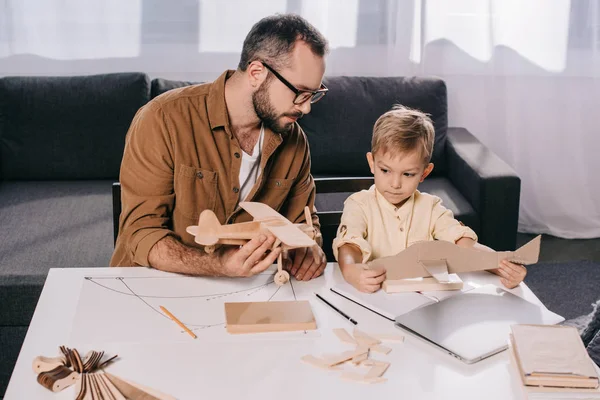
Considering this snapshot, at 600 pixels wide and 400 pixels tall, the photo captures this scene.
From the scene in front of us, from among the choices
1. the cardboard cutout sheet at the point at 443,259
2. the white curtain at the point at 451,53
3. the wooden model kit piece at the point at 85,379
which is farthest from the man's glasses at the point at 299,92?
the white curtain at the point at 451,53

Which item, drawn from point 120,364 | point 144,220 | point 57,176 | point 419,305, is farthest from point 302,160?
point 57,176

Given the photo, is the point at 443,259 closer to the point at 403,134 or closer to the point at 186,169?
the point at 403,134

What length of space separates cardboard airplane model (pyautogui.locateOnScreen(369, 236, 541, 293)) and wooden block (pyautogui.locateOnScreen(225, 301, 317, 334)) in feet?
0.71

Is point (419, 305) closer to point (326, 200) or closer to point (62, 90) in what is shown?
point (326, 200)

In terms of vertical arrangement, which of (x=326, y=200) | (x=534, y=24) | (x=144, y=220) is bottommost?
(x=326, y=200)

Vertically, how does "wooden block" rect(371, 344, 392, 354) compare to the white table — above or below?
above

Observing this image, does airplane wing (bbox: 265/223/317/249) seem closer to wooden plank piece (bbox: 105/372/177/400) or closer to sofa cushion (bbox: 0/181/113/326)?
wooden plank piece (bbox: 105/372/177/400)

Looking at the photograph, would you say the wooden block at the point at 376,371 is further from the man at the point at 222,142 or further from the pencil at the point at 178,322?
the man at the point at 222,142

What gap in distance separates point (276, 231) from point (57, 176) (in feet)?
6.70

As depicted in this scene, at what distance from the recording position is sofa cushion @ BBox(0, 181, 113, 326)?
2.46 m

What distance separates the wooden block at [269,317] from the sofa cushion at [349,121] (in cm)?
191

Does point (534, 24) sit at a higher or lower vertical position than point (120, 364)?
higher

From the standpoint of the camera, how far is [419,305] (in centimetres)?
164

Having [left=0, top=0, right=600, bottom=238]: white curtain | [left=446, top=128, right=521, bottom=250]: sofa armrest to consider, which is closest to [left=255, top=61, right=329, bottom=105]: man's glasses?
[left=446, top=128, right=521, bottom=250]: sofa armrest
